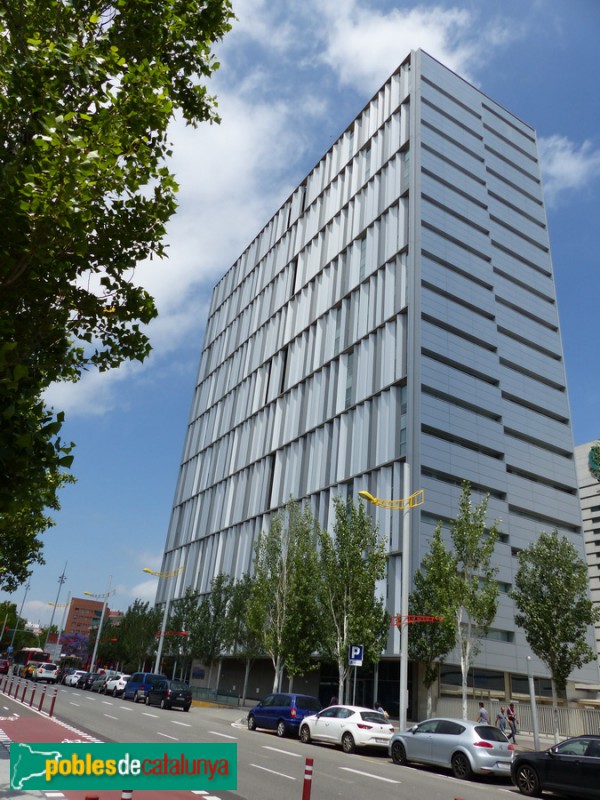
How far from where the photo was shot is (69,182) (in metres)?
6.22

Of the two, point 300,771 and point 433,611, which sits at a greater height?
point 433,611

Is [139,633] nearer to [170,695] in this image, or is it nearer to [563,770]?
[170,695]

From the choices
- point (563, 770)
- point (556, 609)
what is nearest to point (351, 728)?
point (563, 770)

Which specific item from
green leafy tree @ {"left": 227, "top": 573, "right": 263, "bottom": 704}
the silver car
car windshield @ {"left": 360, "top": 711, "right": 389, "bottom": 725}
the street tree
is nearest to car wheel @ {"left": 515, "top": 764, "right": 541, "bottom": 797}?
the silver car

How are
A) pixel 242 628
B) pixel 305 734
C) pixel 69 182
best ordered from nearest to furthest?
pixel 69 182 < pixel 305 734 < pixel 242 628

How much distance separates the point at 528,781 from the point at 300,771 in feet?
17.4

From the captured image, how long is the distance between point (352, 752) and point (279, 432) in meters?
35.7

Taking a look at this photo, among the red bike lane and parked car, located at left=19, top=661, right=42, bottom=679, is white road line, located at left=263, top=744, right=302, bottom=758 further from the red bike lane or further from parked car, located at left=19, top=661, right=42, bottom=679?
parked car, located at left=19, top=661, right=42, bottom=679

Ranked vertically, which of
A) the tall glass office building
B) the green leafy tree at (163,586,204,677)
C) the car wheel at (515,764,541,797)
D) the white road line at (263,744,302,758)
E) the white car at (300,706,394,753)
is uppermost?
the tall glass office building

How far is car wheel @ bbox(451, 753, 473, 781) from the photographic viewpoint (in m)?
15.0

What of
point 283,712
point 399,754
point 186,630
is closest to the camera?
point 399,754

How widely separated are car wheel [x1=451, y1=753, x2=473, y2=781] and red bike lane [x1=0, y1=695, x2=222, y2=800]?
303 inches

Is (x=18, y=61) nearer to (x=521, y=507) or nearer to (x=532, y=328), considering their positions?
(x=521, y=507)

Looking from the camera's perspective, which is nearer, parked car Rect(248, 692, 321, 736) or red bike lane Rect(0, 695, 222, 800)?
red bike lane Rect(0, 695, 222, 800)
